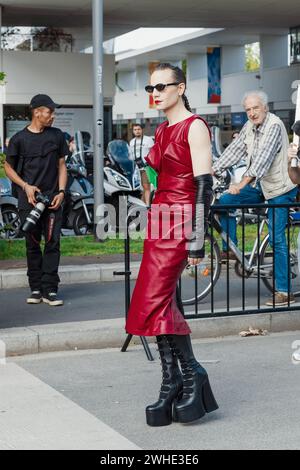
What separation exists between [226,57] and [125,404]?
34.2m

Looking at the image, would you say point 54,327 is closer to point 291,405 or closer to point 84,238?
point 291,405

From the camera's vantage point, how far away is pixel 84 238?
48.2 feet

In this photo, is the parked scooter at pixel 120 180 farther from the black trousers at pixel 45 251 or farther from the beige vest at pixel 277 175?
the beige vest at pixel 277 175

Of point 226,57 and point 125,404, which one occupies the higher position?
point 226,57

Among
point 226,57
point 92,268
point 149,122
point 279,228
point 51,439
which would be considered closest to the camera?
point 51,439

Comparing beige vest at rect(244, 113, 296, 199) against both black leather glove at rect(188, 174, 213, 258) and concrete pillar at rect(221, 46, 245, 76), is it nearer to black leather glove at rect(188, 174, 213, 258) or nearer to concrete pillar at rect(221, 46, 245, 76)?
black leather glove at rect(188, 174, 213, 258)

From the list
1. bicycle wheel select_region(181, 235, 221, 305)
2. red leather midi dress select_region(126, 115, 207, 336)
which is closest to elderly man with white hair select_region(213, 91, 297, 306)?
bicycle wheel select_region(181, 235, 221, 305)

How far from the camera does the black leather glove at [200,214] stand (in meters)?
5.66

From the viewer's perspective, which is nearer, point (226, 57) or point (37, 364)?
point (37, 364)

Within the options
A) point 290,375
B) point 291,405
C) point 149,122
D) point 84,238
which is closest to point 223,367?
point 290,375

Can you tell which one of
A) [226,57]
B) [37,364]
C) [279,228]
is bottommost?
[37,364]

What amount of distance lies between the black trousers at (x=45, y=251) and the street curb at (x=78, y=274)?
1213mm

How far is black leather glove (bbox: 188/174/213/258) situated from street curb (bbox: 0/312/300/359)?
102 inches
